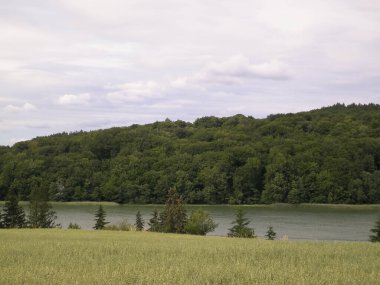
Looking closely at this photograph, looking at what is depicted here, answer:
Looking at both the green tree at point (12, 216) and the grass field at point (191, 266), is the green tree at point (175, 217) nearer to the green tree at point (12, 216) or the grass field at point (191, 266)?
the green tree at point (12, 216)

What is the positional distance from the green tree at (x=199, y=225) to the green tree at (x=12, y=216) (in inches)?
802

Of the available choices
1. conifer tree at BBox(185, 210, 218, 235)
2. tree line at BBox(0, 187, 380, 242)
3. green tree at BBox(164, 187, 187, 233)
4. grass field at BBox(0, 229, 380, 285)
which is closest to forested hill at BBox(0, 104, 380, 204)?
tree line at BBox(0, 187, 380, 242)

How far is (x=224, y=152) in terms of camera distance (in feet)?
459

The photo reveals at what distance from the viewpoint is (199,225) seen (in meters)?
59.7

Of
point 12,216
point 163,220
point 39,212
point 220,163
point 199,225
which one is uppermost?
point 220,163

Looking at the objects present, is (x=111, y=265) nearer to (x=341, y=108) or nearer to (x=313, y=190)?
(x=313, y=190)

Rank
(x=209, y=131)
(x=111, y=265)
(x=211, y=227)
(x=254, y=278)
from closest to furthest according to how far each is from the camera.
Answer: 1. (x=254, y=278)
2. (x=111, y=265)
3. (x=211, y=227)
4. (x=209, y=131)

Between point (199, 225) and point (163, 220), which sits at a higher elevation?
point (163, 220)

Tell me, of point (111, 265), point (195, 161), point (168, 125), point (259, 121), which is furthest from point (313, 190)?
point (111, 265)

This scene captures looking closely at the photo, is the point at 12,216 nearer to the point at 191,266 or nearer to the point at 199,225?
the point at 199,225

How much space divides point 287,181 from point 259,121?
53499 mm

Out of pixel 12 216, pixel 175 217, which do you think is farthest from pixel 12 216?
pixel 175 217

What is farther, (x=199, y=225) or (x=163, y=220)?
(x=163, y=220)

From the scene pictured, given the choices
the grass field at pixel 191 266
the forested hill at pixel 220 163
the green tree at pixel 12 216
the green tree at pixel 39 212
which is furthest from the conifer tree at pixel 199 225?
the forested hill at pixel 220 163
